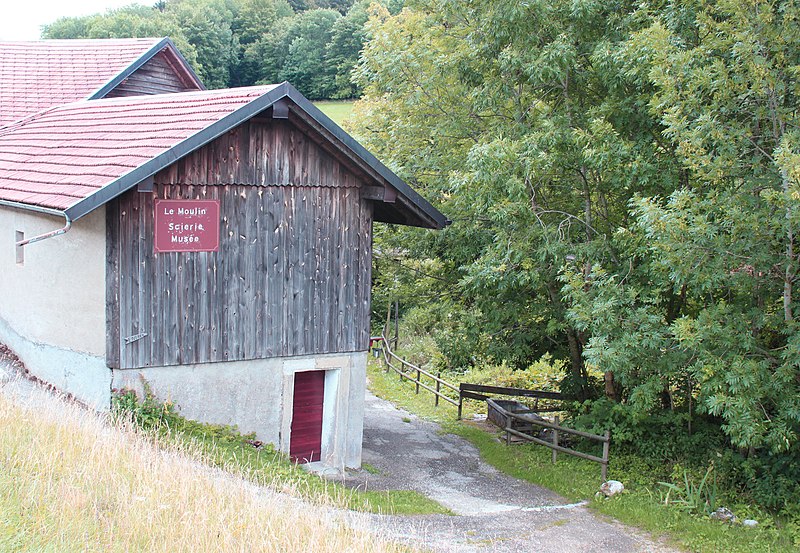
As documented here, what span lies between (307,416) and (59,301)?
4.20 meters

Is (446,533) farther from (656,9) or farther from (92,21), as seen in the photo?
(92,21)

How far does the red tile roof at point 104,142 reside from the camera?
10.4 m

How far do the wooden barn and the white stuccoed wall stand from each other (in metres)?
0.03

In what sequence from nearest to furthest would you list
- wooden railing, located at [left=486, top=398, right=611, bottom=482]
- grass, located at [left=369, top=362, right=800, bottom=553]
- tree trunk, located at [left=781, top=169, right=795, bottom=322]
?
tree trunk, located at [left=781, top=169, right=795, bottom=322], grass, located at [left=369, top=362, right=800, bottom=553], wooden railing, located at [left=486, top=398, right=611, bottom=482]

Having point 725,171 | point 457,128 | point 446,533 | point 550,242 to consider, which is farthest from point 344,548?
point 457,128

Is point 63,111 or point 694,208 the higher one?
point 63,111

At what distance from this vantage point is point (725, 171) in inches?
408

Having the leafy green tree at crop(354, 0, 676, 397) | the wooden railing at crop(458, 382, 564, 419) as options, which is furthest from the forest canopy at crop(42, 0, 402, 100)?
the wooden railing at crop(458, 382, 564, 419)

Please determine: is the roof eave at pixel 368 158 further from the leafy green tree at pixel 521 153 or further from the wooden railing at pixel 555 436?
the wooden railing at pixel 555 436

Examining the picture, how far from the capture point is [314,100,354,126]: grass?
177ft

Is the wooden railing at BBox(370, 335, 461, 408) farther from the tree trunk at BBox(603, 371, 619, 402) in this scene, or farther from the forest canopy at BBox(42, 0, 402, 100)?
the forest canopy at BBox(42, 0, 402, 100)

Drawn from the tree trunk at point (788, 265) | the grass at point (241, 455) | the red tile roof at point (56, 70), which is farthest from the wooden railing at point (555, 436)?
the red tile roof at point (56, 70)

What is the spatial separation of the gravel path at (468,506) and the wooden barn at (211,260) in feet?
4.30

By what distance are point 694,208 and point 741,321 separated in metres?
1.60
